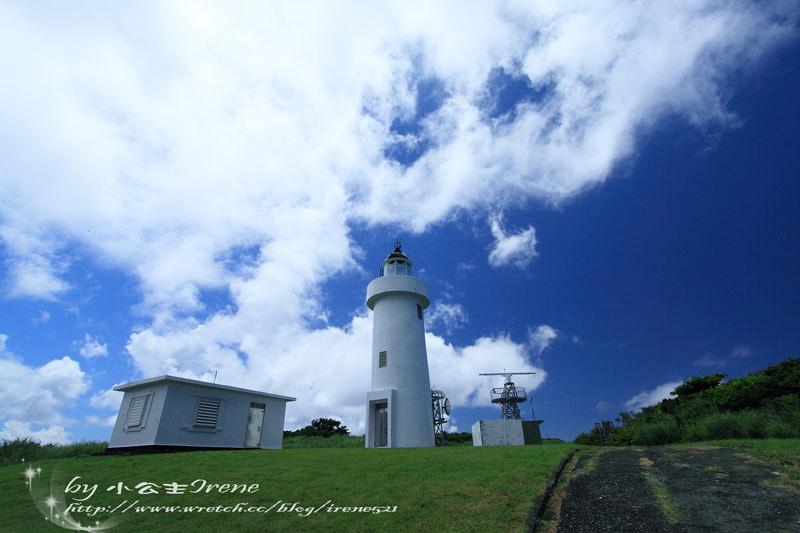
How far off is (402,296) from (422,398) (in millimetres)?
5298

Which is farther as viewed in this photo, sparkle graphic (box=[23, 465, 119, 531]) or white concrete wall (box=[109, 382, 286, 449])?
white concrete wall (box=[109, 382, 286, 449])

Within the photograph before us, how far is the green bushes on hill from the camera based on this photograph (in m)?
12.5

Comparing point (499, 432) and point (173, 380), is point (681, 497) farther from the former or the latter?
point (173, 380)

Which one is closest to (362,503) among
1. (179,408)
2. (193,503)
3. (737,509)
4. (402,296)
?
(193,503)

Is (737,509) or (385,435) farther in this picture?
(385,435)

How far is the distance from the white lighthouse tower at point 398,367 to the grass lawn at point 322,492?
8054mm

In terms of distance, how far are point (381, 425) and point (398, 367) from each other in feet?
9.70

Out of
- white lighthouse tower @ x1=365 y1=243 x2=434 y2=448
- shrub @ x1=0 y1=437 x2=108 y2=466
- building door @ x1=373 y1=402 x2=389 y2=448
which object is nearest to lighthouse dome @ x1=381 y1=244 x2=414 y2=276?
white lighthouse tower @ x1=365 y1=243 x2=434 y2=448

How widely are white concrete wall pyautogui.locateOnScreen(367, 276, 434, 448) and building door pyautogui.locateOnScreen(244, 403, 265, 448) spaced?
5.33m

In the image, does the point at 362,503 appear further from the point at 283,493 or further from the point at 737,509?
the point at 737,509

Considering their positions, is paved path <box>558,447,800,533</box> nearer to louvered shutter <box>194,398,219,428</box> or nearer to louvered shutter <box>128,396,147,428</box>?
louvered shutter <box>194,398,219,428</box>

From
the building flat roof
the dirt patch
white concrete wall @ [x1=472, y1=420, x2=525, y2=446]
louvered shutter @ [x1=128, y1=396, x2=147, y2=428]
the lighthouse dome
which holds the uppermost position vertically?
the lighthouse dome

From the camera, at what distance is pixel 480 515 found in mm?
6168

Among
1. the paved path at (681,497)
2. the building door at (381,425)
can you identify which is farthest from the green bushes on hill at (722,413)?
the building door at (381,425)
